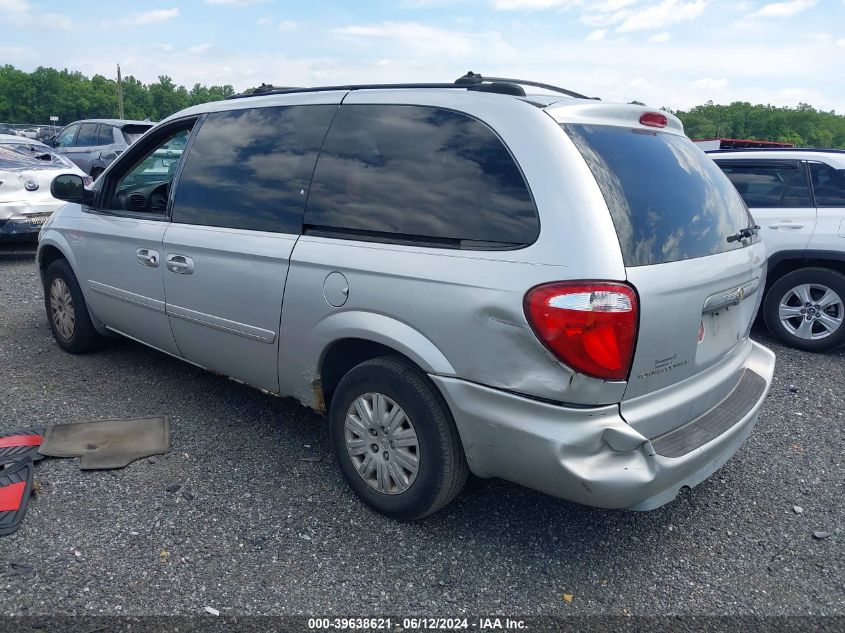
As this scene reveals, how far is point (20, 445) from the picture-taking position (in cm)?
358

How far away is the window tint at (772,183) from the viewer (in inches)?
237

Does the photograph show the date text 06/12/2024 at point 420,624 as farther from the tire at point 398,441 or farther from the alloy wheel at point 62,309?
the alloy wheel at point 62,309

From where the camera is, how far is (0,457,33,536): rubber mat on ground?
290cm

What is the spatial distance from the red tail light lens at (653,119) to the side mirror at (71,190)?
348cm

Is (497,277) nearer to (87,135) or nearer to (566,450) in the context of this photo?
(566,450)

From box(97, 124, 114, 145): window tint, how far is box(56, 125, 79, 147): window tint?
104 cm

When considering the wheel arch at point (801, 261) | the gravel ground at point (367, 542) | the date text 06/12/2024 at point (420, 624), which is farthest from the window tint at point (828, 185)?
the date text 06/12/2024 at point (420, 624)

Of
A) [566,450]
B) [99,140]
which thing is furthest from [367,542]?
[99,140]

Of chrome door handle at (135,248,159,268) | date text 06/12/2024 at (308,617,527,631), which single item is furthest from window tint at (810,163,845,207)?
chrome door handle at (135,248,159,268)

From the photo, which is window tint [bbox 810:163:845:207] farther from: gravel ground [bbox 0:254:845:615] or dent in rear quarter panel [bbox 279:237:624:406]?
dent in rear quarter panel [bbox 279:237:624:406]

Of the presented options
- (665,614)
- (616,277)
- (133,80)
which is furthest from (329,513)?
(133,80)

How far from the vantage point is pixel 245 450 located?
369 centimetres

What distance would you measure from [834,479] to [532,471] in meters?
2.10

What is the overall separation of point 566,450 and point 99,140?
14.0m
